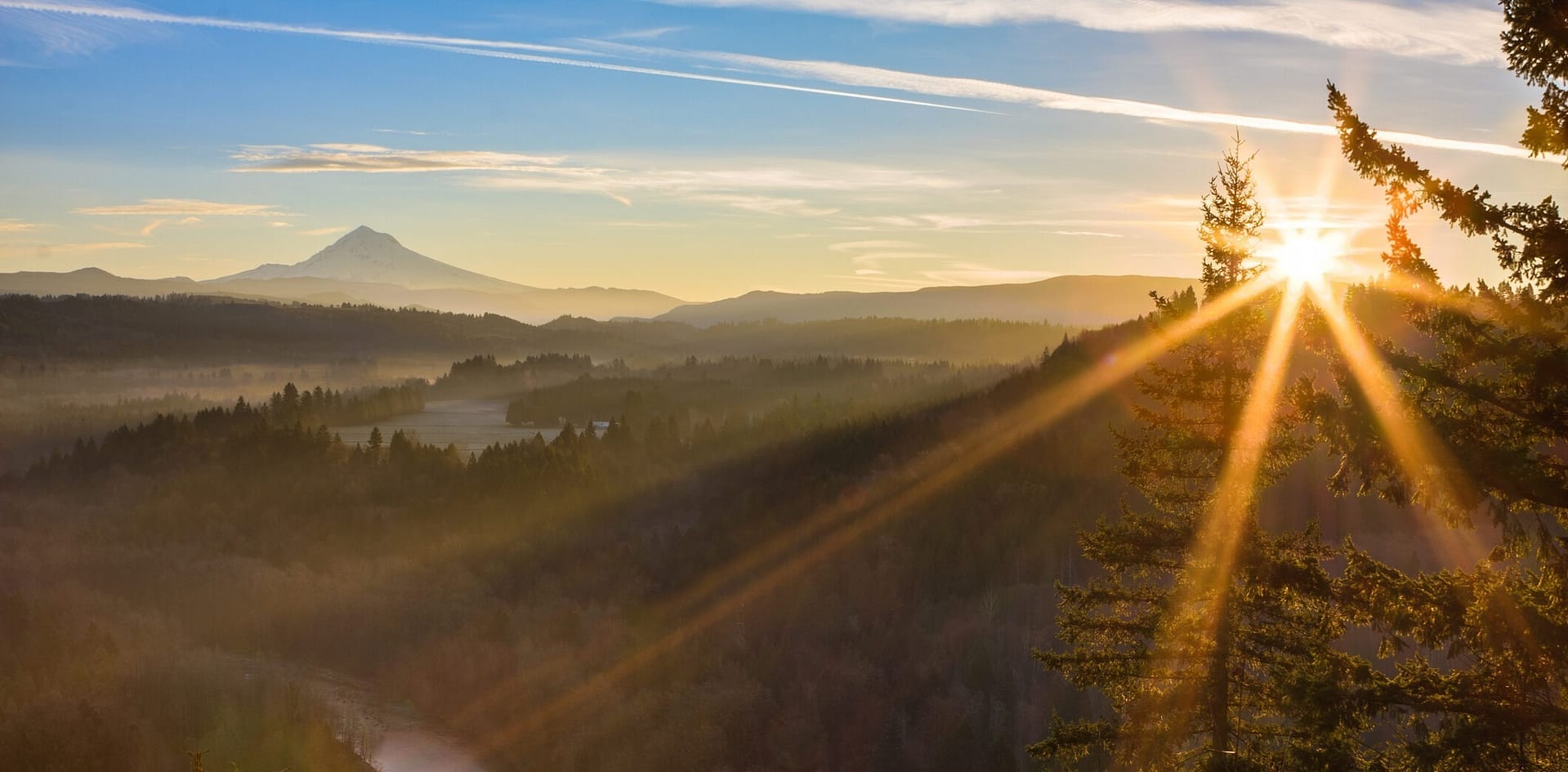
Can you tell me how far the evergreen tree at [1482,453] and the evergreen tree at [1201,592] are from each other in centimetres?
282

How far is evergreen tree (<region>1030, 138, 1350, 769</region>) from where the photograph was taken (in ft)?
65.9

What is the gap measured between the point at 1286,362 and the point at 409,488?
16114cm

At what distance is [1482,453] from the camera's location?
15.1m

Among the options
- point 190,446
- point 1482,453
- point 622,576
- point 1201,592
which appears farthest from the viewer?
point 190,446

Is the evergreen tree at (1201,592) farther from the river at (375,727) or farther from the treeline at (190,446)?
the treeline at (190,446)

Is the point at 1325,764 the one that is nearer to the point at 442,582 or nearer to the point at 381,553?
the point at 442,582

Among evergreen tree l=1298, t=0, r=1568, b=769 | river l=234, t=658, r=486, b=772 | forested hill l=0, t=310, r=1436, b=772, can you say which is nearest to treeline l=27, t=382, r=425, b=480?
forested hill l=0, t=310, r=1436, b=772

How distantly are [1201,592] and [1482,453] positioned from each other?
637 centimetres

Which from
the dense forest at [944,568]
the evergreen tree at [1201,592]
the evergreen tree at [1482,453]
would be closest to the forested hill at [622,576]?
the dense forest at [944,568]

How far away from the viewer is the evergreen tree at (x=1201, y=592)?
20094 millimetres

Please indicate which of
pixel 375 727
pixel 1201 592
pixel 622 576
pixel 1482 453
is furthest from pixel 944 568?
pixel 1482 453

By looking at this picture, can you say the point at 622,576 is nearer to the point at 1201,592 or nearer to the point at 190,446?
the point at 190,446

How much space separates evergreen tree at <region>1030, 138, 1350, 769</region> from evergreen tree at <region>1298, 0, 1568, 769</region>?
9.25ft

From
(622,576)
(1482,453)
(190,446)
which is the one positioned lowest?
A: (622,576)
